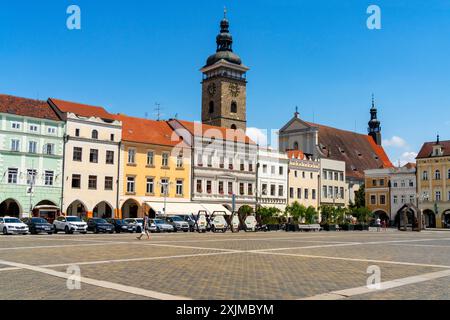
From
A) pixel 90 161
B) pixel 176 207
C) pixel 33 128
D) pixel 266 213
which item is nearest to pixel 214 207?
pixel 176 207

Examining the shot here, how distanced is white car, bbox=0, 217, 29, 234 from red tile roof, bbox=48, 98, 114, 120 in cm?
1769

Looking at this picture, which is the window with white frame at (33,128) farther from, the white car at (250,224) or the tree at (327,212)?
the tree at (327,212)

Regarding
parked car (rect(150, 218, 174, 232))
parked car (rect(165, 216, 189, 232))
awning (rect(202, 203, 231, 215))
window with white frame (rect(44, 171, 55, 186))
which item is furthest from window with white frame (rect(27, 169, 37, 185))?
awning (rect(202, 203, 231, 215))

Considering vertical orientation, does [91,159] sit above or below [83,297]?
above

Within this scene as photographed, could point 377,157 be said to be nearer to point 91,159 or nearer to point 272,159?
point 272,159

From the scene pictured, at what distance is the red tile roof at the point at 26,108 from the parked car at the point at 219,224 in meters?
19.1

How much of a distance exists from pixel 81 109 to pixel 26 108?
6.21 meters

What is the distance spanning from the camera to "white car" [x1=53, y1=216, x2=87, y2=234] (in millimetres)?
41344

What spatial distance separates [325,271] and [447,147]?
73711mm

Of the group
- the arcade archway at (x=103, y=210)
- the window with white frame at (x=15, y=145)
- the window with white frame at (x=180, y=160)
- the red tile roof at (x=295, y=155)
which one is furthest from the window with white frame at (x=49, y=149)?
the red tile roof at (x=295, y=155)

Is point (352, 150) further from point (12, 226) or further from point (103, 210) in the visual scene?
point (12, 226)

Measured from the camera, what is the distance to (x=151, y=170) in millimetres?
58844
